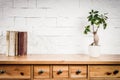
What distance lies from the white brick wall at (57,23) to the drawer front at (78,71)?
23.7 inches

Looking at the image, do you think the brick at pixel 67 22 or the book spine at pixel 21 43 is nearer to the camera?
the book spine at pixel 21 43

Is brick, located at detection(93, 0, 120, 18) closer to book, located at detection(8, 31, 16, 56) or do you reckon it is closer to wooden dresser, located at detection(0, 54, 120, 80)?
wooden dresser, located at detection(0, 54, 120, 80)

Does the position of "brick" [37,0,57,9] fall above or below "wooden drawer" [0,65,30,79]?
above

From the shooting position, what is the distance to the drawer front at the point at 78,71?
83.4 inches

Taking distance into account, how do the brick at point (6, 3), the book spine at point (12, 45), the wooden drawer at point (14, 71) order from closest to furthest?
the wooden drawer at point (14, 71) < the book spine at point (12, 45) < the brick at point (6, 3)

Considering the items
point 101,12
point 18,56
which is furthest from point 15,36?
point 101,12

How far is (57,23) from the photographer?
269 cm

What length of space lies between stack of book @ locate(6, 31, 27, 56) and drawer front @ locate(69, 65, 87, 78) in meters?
0.68

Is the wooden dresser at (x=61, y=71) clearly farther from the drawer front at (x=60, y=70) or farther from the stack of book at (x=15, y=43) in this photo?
the stack of book at (x=15, y=43)

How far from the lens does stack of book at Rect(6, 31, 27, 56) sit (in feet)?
7.84

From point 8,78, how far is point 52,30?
0.92 metres

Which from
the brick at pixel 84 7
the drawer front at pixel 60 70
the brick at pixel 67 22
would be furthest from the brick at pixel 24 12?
the drawer front at pixel 60 70

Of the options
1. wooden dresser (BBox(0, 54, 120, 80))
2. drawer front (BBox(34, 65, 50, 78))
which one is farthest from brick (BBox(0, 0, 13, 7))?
drawer front (BBox(34, 65, 50, 78))

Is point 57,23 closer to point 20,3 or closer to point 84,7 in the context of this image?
point 84,7
